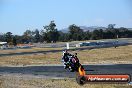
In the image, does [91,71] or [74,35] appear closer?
[91,71]

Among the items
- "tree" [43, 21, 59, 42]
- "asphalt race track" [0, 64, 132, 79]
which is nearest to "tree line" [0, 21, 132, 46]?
"tree" [43, 21, 59, 42]

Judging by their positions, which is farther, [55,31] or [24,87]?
[55,31]

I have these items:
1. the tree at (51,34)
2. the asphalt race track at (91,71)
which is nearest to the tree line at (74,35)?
the tree at (51,34)

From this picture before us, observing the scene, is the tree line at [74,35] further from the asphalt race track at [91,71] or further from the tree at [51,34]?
the asphalt race track at [91,71]

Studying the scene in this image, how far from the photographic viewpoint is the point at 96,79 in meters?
18.8

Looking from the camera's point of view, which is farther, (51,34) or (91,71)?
(51,34)

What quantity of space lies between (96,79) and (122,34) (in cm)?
15635

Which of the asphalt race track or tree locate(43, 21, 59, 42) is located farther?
tree locate(43, 21, 59, 42)

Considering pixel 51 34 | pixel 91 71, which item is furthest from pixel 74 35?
pixel 91 71

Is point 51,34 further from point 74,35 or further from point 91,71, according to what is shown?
point 91,71

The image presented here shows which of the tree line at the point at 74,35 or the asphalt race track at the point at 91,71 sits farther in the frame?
the tree line at the point at 74,35

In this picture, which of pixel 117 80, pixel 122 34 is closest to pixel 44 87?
pixel 117 80

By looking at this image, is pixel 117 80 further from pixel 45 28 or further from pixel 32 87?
pixel 45 28

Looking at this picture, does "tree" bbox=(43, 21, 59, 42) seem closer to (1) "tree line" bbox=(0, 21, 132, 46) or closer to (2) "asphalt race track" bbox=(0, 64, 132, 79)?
(1) "tree line" bbox=(0, 21, 132, 46)
